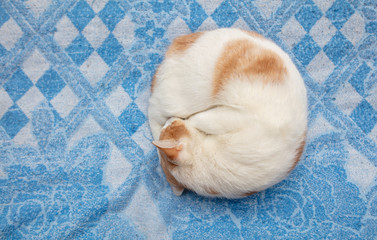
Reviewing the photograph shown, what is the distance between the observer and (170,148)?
0.83 metres

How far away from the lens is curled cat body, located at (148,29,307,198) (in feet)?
2.78

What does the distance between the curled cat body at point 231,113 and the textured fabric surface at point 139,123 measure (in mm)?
266

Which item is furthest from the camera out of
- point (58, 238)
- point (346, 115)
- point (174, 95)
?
point (346, 115)

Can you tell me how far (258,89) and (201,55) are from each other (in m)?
0.23

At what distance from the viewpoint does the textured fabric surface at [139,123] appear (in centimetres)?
115

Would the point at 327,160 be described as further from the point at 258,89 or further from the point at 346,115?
the point at 258,89

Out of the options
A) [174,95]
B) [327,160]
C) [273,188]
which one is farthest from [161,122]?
[327,160]

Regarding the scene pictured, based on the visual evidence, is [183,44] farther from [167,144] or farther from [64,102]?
[64,102]

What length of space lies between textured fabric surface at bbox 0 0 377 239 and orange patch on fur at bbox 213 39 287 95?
0.40 metres

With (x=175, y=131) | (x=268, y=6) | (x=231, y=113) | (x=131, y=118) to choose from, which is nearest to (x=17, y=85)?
(x=131, y=118)

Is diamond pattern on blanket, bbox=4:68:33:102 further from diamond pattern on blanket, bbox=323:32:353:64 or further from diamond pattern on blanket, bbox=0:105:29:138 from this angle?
diamond pattern on blanket, bbox=323:32:353:64

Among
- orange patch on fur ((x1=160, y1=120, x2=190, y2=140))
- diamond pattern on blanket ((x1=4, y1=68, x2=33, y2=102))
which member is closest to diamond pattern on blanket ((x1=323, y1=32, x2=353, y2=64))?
orange patch on fur ((x1=160, y1=120, x2=190, y2=140))

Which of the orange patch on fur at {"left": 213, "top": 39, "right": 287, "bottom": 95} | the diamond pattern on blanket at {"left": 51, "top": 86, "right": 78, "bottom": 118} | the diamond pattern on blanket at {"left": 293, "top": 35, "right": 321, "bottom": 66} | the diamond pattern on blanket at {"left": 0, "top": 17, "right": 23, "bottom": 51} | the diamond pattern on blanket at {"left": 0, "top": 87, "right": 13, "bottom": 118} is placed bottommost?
the diamond pattern on blanket at {"left": 0, "top": 87, "right": 13, "bottom": 118}

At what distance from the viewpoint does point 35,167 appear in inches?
45.9
